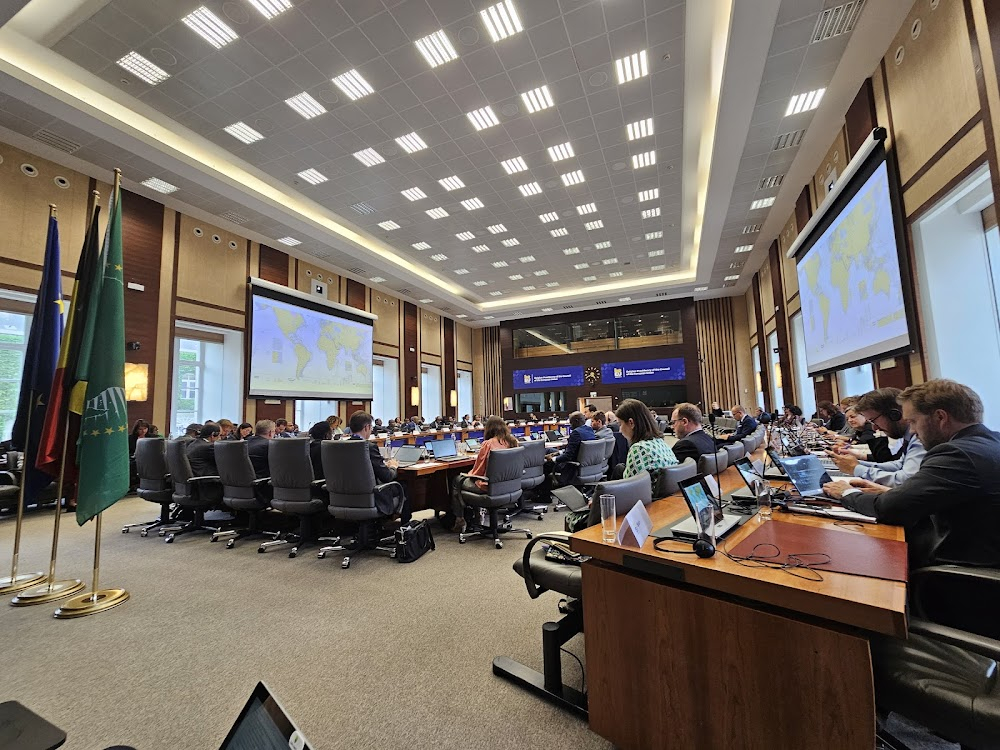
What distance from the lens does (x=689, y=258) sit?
45.1 ft

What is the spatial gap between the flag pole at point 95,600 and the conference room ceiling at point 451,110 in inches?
147

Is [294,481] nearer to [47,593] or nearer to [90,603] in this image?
[90,603]

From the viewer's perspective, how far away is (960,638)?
1.19m

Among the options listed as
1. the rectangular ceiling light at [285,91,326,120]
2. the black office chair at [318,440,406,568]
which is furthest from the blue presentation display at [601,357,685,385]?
the black office chair at [318,440,406,568]

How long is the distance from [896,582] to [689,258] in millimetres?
14074

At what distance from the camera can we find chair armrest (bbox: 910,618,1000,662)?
113 centimetres

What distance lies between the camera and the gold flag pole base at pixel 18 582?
3.20m

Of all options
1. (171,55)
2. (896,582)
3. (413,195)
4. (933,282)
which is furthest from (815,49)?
(171,55)

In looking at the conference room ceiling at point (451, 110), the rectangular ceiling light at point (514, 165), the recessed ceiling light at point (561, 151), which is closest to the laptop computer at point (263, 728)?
the conference room ceiling at point (451, 110)

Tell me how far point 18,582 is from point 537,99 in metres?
7.66

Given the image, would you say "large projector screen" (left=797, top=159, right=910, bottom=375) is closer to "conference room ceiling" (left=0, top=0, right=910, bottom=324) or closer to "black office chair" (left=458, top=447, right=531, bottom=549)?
"conference room ceiling" (left=0, top=0, right=910, bottom=324)

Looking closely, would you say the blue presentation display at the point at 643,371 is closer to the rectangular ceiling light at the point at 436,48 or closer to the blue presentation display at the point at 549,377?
the blue presentation display at the point at 549,377

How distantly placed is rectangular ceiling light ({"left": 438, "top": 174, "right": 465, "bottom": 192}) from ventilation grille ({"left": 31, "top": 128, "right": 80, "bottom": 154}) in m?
5.56

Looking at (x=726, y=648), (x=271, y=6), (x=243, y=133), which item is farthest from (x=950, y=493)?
(x=243, y=133)
